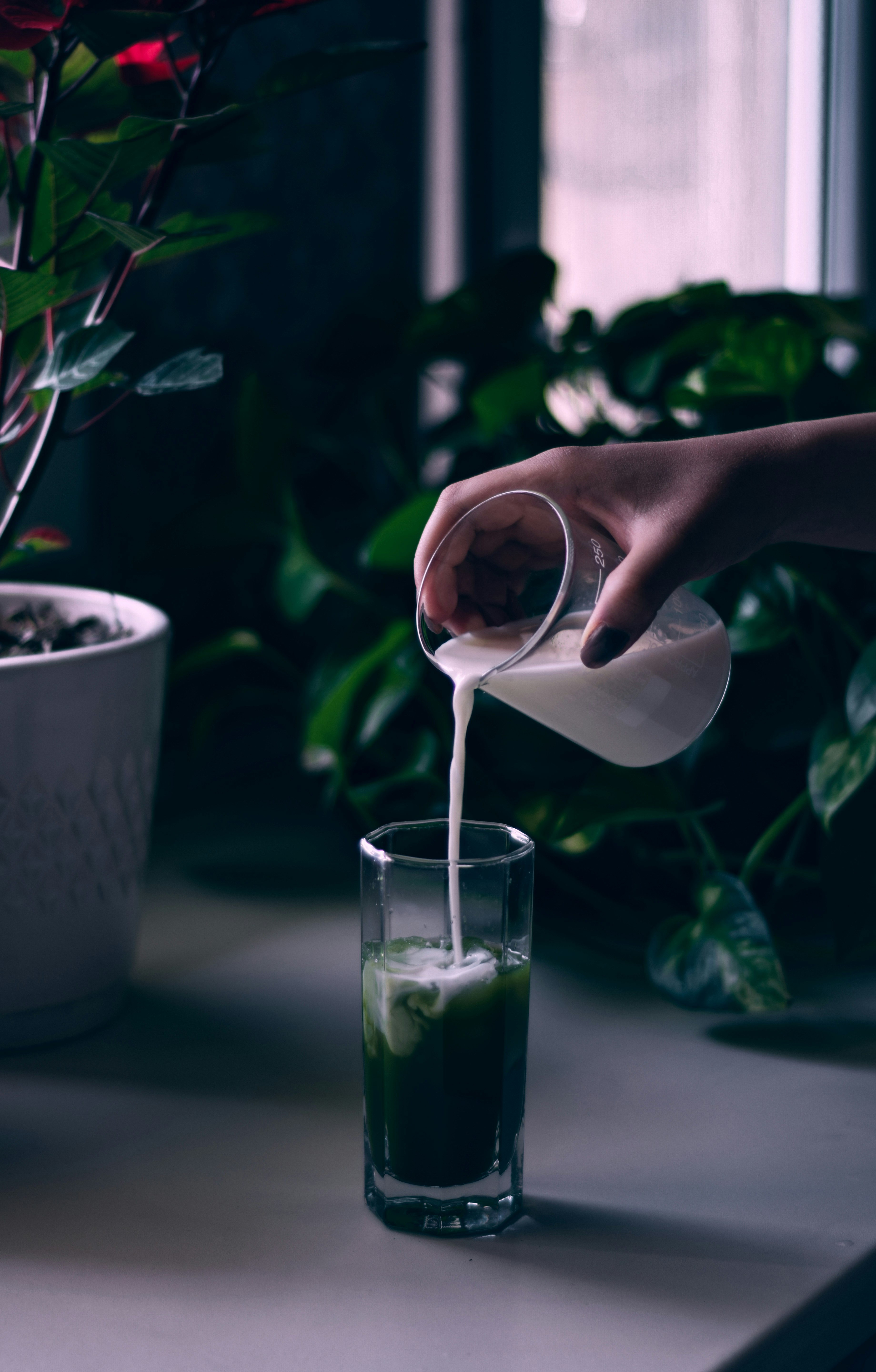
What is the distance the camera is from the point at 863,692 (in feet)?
2.66

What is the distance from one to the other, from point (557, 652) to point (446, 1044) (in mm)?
195

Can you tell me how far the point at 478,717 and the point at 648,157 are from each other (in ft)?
4.21

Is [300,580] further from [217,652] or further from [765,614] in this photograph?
[765,614]

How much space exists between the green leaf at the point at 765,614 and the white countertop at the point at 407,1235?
243mm

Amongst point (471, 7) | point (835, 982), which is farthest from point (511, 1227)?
point (471, 7)

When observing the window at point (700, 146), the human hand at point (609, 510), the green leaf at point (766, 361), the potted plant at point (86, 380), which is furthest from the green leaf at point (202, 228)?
the window at point (700, 146)

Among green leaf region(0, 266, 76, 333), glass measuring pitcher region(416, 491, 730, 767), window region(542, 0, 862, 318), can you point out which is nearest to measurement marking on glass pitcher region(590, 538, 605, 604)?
glass measuring pitcher region(416, 491, 730, 767)

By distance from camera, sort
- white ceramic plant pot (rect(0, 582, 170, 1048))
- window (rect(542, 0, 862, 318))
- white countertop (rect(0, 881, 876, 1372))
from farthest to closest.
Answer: window (rect(542, 0, 862, 318)), white ceramic plant pot (rect(0, 582, 170, 1048)), white countertop (rect(0, 881, 876, 1372))

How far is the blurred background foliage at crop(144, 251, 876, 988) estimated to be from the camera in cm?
88

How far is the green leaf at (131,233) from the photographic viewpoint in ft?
2.07

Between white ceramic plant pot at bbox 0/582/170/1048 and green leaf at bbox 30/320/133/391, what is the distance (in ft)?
0.50

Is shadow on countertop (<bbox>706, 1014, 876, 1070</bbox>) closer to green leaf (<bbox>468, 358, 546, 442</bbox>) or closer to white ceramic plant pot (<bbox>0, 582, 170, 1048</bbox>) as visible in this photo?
white ceramic plant pot (<bbox>0, 582, 170, 1048</bbox>)

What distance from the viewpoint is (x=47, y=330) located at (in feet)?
2.55

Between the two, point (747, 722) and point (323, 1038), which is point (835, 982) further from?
point (323, 1038)
